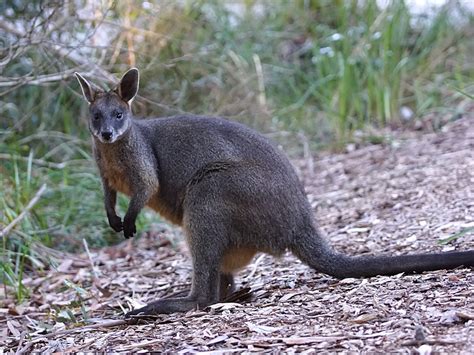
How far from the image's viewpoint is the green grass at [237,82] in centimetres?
673

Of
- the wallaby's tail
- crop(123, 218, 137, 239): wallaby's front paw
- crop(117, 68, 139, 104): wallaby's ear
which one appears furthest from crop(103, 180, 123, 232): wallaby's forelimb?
the wallaby's tail

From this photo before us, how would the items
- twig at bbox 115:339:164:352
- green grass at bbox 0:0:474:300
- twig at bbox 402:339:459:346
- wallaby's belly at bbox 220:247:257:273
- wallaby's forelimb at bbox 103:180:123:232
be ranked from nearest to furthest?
twig at bbox 402:339:459:346 → twig at bbox 115:339:164:352 → wallaby's belly at bbox 220:247:257:273 → wallaby's forelimb at bbox 103:180:123:232 → green grass at bbox 0:0:474:300

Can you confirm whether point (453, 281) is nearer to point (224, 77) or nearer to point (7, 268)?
point (7, 268)

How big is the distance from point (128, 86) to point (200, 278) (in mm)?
1362

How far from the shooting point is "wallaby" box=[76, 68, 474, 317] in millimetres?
4258

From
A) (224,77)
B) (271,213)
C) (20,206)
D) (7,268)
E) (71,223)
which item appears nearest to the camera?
(271,213)

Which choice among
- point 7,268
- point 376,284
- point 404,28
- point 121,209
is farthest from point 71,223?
point 404,28

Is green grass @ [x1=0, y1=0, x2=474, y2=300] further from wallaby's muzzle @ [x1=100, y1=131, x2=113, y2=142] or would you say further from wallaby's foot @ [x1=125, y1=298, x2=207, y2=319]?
wallaby's foot @ [x1=125, y1=298, x2=207, y2=319]

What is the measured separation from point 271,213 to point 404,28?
5360mm

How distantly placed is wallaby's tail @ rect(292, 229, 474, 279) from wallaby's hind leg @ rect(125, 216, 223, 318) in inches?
19.4

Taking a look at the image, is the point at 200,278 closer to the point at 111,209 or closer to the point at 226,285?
the point at 226,285

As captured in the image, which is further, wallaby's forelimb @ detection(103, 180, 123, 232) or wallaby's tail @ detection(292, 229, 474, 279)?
wallaby's forelimb @ detection(103, 180, 123, 232)

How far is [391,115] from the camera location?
8.68 m

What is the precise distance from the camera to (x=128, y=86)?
4867mm
